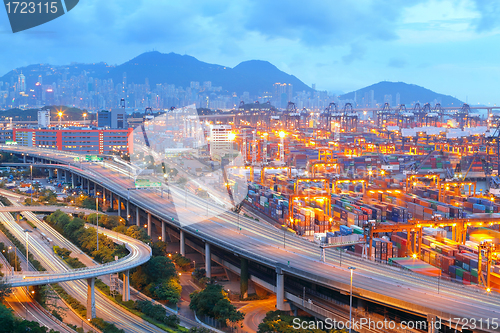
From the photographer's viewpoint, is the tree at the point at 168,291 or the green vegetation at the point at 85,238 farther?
the green vegetation at the point at 85,238

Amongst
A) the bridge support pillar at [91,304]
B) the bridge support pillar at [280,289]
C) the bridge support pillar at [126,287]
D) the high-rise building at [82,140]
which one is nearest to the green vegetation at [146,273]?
the bridge support pillar at [126,287]

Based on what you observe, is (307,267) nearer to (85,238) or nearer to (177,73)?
(85,238)

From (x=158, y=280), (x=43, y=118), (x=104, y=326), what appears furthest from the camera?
(x=43, y=118)

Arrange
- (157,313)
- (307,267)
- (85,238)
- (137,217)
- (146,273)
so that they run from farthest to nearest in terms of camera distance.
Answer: (137,217) < (85,238) < (146,273) < (307,267) < (157,313)

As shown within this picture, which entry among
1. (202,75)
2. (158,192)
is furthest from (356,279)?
(202,75)

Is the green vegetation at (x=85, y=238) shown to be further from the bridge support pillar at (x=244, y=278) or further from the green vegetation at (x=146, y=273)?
the bridge support pillar at (x=244, y=278)

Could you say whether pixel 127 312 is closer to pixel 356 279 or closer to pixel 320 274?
pixel 320 274

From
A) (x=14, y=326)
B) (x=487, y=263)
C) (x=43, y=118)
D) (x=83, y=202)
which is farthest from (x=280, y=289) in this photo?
(x=43, y=118)
